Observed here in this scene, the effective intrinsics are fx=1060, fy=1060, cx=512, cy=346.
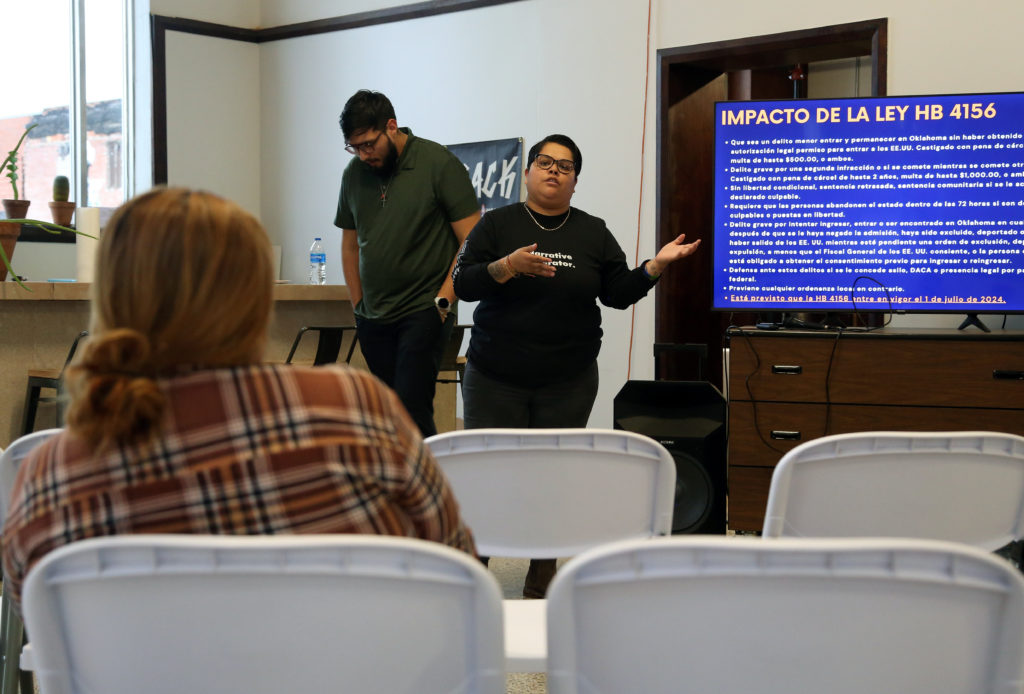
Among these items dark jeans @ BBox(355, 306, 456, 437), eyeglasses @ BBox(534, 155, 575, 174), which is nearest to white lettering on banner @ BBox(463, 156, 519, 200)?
dark jeans @ BBox(355, 306, 456, 437)

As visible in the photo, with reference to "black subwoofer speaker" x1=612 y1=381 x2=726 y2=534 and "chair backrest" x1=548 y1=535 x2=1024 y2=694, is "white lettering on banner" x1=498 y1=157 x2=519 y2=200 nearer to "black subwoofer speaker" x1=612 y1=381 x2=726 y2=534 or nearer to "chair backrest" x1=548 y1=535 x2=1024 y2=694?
"black subwoofer speaker" x1=612 y1=381 x2=726 y2=534

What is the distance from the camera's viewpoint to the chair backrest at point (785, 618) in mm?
883

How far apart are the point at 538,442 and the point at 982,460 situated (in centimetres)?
73

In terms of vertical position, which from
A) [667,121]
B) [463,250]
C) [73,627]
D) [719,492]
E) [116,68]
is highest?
[116,68]

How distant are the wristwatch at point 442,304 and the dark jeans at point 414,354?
0.02 m

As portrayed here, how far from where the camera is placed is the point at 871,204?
3.90 m

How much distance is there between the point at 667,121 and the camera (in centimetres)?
568

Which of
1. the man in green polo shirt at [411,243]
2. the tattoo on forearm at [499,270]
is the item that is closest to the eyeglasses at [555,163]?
the tattoo on forearm at [499,270]

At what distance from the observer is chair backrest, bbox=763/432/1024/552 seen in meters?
1.69

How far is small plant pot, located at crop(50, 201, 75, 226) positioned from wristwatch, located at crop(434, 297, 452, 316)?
7.61ft

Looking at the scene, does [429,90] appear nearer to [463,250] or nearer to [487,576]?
[463,250]

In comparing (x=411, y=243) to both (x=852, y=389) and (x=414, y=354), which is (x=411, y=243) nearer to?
(x=414, y=354)

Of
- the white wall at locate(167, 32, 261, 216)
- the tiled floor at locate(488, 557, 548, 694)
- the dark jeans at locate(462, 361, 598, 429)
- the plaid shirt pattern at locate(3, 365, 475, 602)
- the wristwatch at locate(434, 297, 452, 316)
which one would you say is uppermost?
the white wall at locate(167, 32, 261, 216)

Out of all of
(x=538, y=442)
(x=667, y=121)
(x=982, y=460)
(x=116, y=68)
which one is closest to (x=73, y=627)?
(x=538, y=442)
